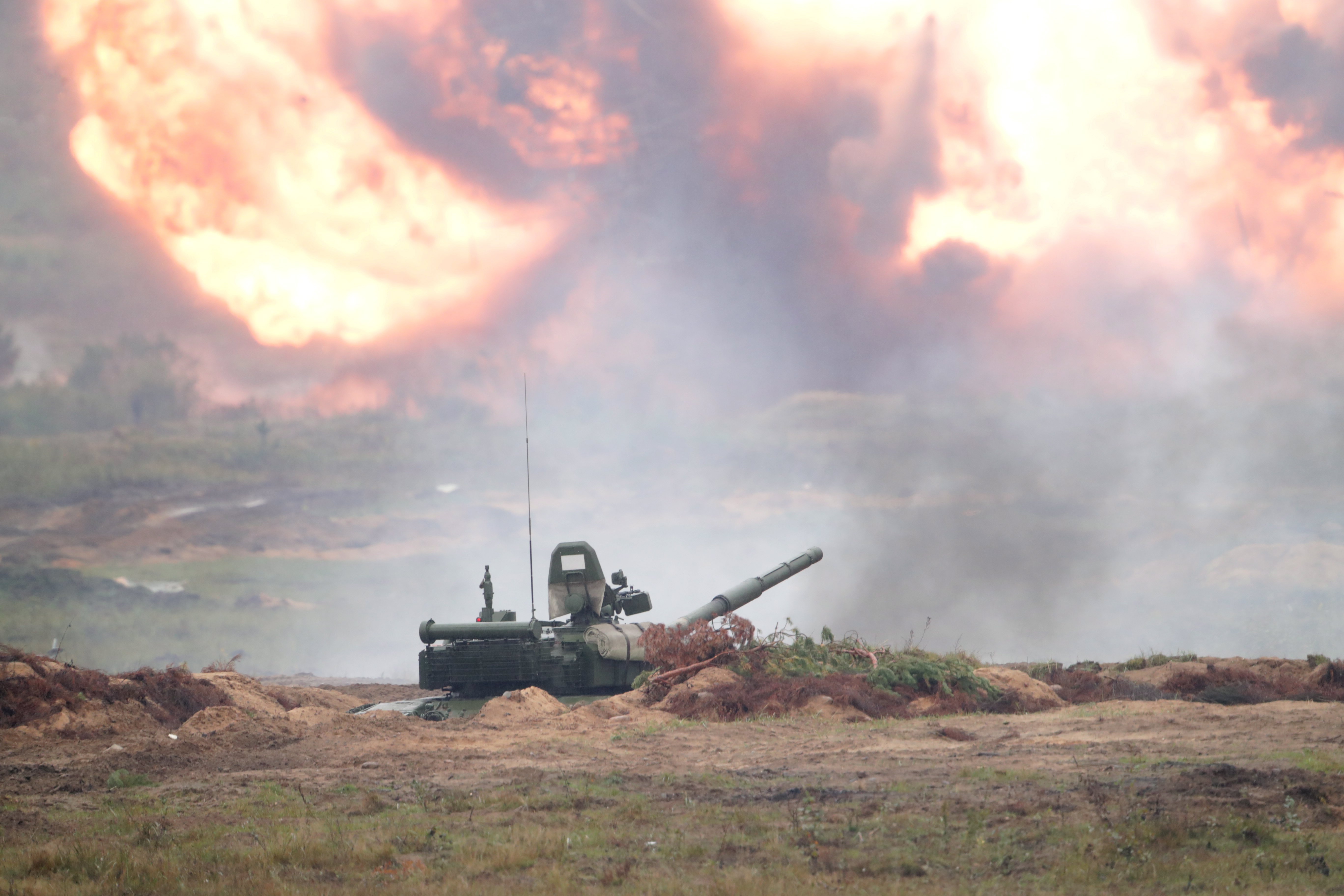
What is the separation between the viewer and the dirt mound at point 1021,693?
20.8 m

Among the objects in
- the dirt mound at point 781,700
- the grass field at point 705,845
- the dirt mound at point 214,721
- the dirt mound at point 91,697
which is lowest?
the grass field at point 705,845

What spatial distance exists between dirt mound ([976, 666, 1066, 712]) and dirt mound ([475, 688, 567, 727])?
8.66 metres

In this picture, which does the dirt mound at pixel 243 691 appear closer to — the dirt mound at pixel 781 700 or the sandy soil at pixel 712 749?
the sandy soil at pixel 712 749

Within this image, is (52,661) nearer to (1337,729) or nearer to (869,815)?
(869,815)

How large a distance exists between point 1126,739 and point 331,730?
1259 centimetres

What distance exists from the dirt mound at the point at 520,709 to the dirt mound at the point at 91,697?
630 cm

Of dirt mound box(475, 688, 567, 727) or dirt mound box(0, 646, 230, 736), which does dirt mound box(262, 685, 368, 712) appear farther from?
dirt mound box(475, 688, 567, 727)

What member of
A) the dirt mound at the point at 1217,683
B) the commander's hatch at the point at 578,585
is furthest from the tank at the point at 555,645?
the dirt mound at the point at 1217,683

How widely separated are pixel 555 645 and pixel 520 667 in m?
0.84

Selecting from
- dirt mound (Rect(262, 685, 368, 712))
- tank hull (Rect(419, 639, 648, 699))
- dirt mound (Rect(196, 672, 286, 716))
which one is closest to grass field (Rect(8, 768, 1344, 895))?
tank hull (Rect(419, 639, 648, 699))

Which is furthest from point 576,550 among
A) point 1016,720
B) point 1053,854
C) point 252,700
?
point 1053,854

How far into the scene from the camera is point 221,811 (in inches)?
452

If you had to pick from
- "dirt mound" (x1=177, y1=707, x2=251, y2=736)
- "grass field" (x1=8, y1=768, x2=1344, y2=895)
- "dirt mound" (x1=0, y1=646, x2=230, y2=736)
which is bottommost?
"grass field" (x1=8, y1=768, x2=1344, y2=895)

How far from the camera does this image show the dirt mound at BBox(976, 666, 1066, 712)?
20.8m
